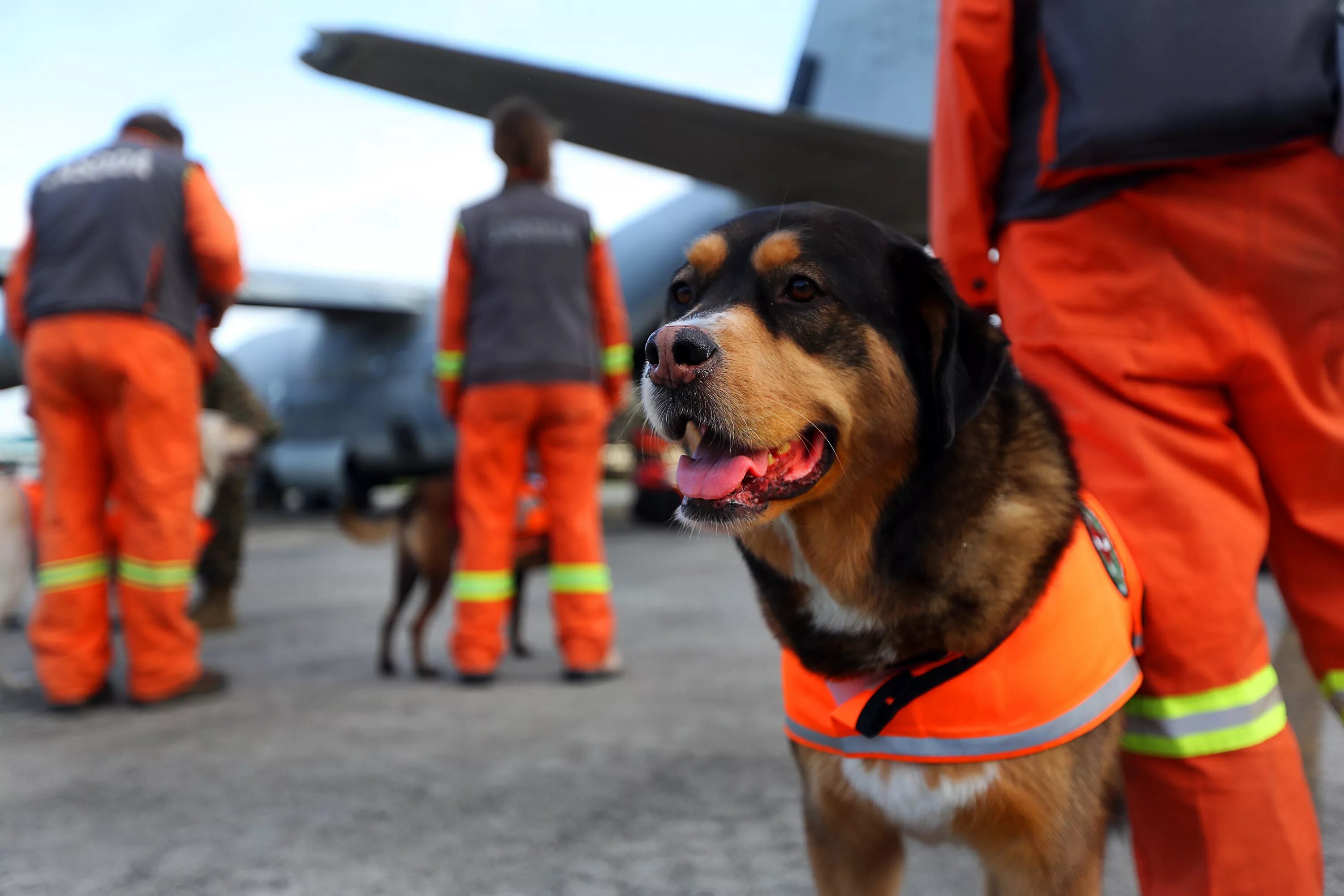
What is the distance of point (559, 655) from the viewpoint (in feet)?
14.4

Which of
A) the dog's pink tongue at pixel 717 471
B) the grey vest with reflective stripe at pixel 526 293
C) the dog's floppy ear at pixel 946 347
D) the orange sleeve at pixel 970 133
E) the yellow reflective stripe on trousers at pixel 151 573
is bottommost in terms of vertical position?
the yellow reflective stripe on trousers at pixel 151 573

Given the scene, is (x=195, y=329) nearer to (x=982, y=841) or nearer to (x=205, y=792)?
(x=205, y=792)

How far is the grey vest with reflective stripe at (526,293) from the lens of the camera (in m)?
3.77

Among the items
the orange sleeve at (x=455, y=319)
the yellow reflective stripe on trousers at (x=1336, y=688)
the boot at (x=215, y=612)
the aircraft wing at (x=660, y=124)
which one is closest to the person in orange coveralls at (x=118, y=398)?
the orange sleeve at (x=455, y=319)

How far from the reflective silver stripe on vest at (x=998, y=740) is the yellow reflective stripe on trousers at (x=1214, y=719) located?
0.14m

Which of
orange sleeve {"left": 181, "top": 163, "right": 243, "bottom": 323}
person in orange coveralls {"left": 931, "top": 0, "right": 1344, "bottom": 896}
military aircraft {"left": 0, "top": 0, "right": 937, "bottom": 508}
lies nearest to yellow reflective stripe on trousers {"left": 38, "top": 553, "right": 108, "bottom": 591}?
orange sleeve {"left": 181, "top": 163, "right": 243, "bottom": 323}

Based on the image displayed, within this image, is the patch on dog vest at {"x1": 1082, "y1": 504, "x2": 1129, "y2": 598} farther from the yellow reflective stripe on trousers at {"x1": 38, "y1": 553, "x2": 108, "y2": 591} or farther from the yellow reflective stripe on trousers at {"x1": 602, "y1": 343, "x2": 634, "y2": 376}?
the yellow reflective stripe on trousers at {"x1": 38, "y1": 553, "x2": 108, "y2": 591}

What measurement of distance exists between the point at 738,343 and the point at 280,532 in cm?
1086

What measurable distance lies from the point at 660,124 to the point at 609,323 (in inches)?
143

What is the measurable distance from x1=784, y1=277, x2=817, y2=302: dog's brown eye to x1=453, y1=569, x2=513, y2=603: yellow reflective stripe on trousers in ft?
8.63

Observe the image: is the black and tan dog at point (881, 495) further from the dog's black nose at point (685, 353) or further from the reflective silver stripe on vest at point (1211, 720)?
the reflective silver stripe on vest at point (1211, 720)

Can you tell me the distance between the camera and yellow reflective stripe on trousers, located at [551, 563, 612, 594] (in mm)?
3809

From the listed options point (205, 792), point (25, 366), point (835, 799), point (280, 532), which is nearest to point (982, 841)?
point (835, 799)

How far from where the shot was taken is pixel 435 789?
100 inches
